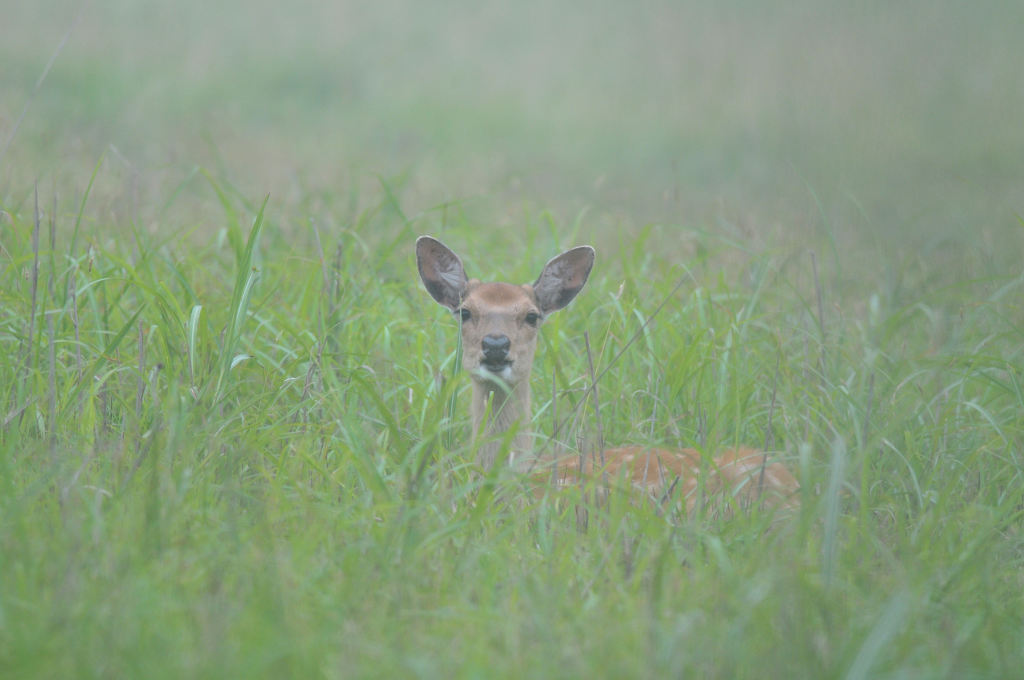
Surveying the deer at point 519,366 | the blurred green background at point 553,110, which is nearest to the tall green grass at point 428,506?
the deer at point 519,366

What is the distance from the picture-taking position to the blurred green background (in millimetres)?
7625

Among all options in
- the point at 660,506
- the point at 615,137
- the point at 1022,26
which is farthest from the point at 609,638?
the point at 1022,26

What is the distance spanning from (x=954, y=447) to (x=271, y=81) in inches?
382

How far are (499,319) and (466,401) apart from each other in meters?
0.78

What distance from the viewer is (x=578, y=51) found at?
46.4 feet

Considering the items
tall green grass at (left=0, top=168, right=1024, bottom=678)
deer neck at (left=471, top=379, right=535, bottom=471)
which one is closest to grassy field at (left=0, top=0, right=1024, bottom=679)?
tall green grass at (left=0, top=168, right=1024, bottom=678)

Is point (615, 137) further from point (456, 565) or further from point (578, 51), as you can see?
point (456, 565)

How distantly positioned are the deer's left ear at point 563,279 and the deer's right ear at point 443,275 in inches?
13.8

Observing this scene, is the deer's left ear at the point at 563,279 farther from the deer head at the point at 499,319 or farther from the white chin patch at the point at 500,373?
the white chin patch at the point at 500,373

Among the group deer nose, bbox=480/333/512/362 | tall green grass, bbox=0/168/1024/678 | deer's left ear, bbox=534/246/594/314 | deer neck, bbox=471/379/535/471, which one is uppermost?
deer's left ear, bbox=534/246/594/314

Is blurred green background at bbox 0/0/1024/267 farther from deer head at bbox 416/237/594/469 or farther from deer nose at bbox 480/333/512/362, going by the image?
deer nose at bbox 480/333/512/362

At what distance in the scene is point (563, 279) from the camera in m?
4.86

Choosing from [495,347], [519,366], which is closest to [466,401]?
[519,366]

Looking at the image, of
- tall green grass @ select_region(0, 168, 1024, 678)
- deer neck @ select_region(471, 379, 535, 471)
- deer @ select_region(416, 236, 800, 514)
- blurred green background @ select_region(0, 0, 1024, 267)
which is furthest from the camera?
blurred green background @ select_region(0, 0, 1024, 267)
